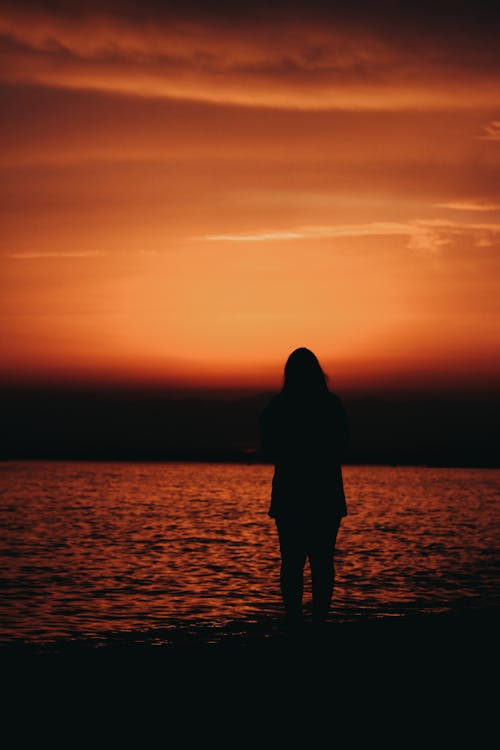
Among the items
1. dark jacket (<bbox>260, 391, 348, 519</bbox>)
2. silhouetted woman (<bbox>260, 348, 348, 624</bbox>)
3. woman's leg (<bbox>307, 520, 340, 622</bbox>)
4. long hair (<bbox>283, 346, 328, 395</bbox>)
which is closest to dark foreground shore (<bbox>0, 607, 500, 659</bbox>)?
woman's leg (<bbox>307, 520, 340, 622</bbox>)

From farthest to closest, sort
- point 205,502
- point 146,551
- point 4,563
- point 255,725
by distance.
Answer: point 205,502 → point 146,551 → point 4,563 → point 255,725

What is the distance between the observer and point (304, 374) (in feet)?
27.1

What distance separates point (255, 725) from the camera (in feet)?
21.9

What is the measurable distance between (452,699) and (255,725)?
72.7 inches

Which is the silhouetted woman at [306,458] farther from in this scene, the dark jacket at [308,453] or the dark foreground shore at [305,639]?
the dark foreground shore at [305,639]

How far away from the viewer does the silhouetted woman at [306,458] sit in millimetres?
8258

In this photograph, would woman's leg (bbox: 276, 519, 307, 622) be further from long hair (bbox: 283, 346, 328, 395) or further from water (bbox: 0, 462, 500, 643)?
water (bbox: 0, 462, 500, 643)

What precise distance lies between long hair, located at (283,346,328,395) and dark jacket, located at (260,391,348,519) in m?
0.06

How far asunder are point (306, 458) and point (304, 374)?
0.78m

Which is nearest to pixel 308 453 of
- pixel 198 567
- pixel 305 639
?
pixel 305 639

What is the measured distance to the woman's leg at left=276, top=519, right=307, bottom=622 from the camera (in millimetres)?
8297

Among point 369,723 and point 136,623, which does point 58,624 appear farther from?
point 369,723

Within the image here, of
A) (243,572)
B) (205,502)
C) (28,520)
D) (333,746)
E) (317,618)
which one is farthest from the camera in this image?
(205,502)

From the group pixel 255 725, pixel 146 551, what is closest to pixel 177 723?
pixel 255 725
